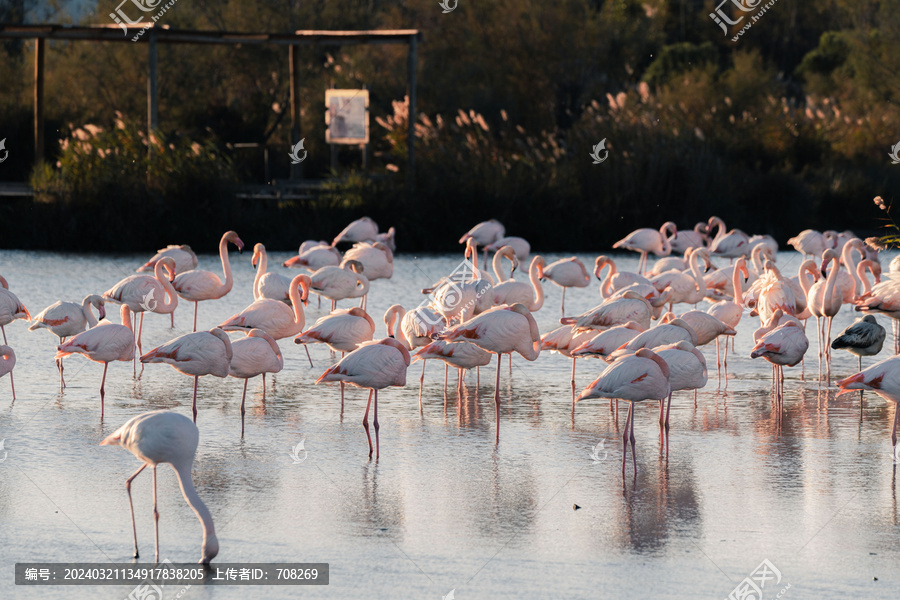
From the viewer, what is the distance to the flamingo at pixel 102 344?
8.04 m

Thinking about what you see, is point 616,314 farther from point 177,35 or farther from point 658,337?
point 177,35

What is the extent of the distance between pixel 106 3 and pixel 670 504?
32888mm

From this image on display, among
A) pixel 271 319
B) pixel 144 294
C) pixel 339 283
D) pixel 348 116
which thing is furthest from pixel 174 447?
pixel 348 116

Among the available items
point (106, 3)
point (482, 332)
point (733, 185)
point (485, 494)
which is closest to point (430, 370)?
point (482, 332)

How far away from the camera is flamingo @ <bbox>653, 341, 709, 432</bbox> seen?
23.6 ft

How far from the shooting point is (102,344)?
26.6 ft

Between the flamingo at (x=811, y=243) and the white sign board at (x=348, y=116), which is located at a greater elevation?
the white sign board at (x=348, y=116)

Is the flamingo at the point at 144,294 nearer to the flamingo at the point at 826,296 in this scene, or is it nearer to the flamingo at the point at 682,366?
the flamingo at the point at 682,366

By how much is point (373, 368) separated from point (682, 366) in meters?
1.94

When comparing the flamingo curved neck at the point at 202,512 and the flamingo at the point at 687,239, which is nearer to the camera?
the flamingo curved neck at the point at 202,512

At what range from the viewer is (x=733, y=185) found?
21.9m

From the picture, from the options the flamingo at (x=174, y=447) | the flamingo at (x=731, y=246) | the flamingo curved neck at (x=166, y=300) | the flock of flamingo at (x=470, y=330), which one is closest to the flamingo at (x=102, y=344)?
the flock of flamingo at (x=470, y=330)

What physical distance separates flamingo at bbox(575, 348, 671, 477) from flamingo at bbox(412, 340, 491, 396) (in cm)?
174

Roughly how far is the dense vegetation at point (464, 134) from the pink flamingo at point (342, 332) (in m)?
12.0
